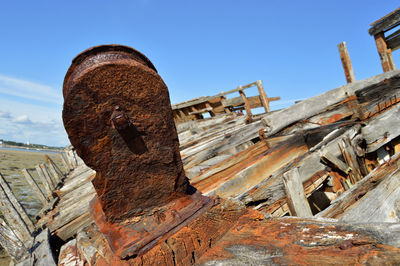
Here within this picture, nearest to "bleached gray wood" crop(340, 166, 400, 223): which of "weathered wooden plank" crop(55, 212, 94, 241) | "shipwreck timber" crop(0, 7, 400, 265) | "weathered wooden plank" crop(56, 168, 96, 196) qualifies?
"shipwreck timber" crop(0, 7, 400, 265)

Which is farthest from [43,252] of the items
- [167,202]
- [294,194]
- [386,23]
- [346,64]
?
[386,23]

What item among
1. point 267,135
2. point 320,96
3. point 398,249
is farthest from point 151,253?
point 320,96

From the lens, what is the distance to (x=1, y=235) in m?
2.71

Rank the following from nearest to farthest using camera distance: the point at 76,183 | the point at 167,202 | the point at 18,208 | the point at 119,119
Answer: the point at 119,119 < the point at 167,202 < the point at 18,208 < the point at 76,183

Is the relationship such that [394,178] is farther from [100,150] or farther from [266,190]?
[100,150]

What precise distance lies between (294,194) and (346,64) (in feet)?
18.5

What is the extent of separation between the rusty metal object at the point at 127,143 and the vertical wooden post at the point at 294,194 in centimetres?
101

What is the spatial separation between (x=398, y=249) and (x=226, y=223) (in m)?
0.66

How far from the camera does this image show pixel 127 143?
3.59 ft

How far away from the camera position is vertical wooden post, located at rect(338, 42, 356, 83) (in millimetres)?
6008

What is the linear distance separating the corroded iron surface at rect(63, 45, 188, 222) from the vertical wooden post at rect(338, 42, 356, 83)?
6495 mm

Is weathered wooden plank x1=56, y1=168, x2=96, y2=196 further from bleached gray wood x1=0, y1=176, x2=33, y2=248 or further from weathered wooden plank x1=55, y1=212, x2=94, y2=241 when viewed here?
weathered wooden plank x1=55, y1=212, x2=94, y2=241

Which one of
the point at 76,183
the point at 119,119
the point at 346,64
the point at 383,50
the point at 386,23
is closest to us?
the point at 119,119

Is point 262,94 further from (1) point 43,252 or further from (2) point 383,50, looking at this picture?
(1) point 43,252
